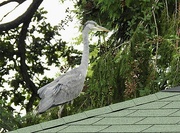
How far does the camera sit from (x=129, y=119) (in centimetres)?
508

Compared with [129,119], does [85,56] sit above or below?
above

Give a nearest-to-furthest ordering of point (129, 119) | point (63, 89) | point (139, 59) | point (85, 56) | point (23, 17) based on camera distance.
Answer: point (129, 119) < point (63, 89) < point (85, 56) < point (139, 59) < point (23, 17)

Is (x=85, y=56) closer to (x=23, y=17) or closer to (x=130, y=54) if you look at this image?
(x=130, y=54)

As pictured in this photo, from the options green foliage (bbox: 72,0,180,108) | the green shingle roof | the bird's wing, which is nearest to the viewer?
the green shingle roof

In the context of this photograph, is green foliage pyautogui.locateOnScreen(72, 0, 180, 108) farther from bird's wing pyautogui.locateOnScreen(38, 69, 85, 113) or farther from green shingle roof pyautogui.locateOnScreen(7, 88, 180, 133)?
green shingle roof pyautogui.locateOnScreen(7, 88, 180, 133)

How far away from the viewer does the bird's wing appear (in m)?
8.56

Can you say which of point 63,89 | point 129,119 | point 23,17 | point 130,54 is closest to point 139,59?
point 130,54

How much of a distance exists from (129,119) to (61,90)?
12.1 ft

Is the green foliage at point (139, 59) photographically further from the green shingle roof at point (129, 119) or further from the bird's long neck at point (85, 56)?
the green shingle roof at point (129, 119)

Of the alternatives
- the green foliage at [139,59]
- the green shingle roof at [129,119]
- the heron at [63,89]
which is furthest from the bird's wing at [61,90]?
the green shingle roof at [129,119]

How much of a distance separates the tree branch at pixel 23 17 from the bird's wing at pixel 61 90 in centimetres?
322

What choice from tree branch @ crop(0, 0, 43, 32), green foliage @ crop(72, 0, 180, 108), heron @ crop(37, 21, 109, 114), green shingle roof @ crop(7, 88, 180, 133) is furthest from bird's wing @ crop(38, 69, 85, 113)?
tree branch @ crop(0, 0, 43, 32)

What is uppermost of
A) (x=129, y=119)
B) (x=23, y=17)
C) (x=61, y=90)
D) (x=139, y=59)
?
(x=23, y=17)

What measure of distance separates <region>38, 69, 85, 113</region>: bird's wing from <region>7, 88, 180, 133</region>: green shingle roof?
3067mm
